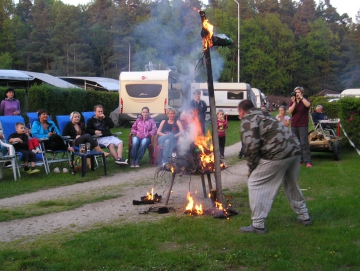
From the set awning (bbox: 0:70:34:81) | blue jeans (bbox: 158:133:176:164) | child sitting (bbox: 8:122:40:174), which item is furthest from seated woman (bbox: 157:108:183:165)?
awning (bbox: 0:70:34:81)

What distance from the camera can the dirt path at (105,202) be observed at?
5.55m

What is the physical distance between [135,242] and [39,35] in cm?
4858

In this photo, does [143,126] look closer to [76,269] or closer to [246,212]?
[246,212]

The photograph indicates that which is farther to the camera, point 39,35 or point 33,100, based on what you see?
point 39,35

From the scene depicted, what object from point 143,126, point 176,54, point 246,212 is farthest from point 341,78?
point 246,212

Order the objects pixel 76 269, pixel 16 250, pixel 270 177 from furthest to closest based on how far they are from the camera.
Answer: pixel 270 177, pixel 16 250, pixel 76 269

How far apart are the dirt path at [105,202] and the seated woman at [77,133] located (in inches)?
35.6

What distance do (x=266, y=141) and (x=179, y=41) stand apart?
1737cm

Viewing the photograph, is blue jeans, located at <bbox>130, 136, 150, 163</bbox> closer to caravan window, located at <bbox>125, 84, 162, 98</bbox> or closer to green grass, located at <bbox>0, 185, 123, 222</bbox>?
green grass, located at <bbox>0, 185, 123, 222</bbox>

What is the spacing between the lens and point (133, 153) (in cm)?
1044

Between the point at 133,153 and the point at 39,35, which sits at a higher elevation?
the point at 39,35

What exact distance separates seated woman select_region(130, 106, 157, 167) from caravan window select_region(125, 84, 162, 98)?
10.6m

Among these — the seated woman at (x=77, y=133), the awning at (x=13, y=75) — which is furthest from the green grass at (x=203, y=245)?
the awning at (x=13, y=75)

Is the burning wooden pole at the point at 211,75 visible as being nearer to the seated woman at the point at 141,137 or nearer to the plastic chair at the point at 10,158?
the plastic chair at the point at 10,158
